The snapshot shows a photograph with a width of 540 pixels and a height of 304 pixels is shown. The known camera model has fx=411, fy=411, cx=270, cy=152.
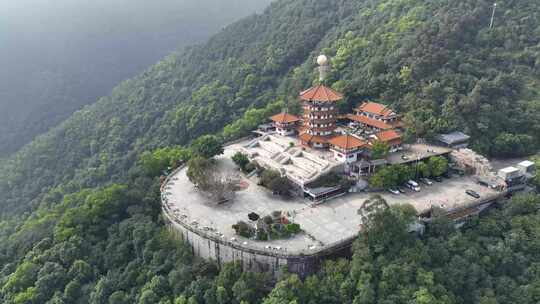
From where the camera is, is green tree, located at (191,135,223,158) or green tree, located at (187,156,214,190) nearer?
green tree, located at (187,156,214,190)

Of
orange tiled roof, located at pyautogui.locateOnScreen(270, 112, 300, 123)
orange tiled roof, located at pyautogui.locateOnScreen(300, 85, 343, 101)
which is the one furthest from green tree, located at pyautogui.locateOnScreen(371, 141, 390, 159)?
orange tiled roof, located at pyautogui.locateOnScreen(270, 112, 300, 123)

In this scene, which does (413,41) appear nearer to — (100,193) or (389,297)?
(389,297)

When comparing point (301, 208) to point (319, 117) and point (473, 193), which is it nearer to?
point (319, 117)

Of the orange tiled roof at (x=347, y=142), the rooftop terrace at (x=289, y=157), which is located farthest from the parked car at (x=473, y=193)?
the rooftop terrace at (x=289, y=157)

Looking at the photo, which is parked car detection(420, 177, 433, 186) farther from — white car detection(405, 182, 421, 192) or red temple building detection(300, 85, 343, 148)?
red temple building detection(300, 85, 343, 148)

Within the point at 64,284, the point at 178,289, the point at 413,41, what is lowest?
the point at 64,284

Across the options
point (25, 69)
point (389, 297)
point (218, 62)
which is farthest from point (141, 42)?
point (389, 297)
